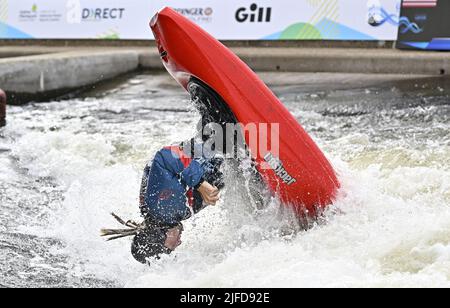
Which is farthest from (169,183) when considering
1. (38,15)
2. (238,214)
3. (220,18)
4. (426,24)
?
(38,15)

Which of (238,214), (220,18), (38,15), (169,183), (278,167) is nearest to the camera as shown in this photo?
(169,183)

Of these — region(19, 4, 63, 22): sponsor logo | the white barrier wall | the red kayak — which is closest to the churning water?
the red kayak

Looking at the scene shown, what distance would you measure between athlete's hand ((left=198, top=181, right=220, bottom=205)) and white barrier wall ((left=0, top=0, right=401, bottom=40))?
7.96 m

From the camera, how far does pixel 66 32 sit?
47.8 feet

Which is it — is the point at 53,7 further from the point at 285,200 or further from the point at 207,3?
the point at 285,200

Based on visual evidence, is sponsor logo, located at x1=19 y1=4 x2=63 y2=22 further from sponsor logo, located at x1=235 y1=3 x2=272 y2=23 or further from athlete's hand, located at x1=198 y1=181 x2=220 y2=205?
athlete's hand, located at x1=198 y1=181 x2=220 y2=205

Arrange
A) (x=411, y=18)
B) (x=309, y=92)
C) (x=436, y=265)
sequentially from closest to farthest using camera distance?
(x=436, y=265) < (x=309, y=92) < (x=411, y=18)

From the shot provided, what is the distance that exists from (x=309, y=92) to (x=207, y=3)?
3.63 metres

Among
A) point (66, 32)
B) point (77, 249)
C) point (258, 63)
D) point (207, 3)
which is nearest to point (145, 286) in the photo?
point (77, 249)

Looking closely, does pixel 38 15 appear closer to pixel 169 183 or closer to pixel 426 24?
pixel 426 24

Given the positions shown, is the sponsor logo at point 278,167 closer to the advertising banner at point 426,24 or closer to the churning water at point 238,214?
the churning water at point 238,214

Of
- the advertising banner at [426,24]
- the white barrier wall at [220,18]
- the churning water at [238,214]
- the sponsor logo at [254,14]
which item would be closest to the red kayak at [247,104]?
the churning water at [238,214]

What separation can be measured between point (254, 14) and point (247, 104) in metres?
8.43

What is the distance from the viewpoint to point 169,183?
427cm
